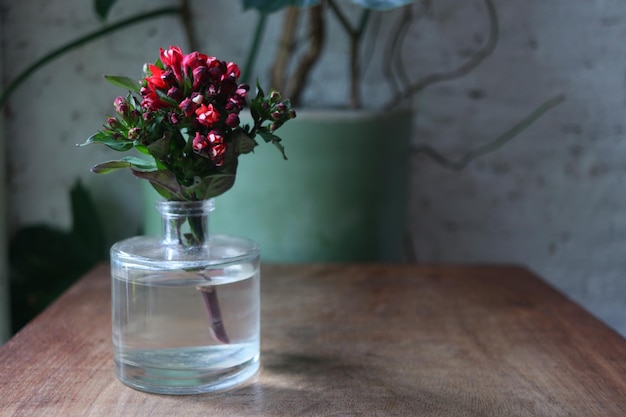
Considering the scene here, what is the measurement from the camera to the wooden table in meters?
0.64

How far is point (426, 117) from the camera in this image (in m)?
1.54

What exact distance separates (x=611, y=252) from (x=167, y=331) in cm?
125

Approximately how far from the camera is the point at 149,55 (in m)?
1.51

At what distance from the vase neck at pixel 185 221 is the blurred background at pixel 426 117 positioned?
840 mm

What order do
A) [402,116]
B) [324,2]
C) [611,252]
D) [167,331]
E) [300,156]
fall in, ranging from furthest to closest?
[611,252]
[324,2]
[402,116]
[300,156]
[167,331]

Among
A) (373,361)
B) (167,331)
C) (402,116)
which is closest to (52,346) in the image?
(167,331)

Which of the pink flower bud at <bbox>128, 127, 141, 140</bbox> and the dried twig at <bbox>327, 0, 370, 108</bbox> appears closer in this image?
the pink flower bud at <bbox>128, 127, 141, 140</bbox>

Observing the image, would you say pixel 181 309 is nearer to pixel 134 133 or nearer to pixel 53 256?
pixel 134 133

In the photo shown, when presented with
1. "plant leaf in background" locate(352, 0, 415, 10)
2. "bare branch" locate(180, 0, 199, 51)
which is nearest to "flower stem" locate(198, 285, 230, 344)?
"plant leaf in background" locate(352, 0, 415, 10)

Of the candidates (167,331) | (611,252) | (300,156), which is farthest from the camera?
(611,252)

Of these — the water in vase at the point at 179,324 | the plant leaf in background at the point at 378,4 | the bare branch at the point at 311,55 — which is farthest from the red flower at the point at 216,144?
the bare branch at the point at 311,55

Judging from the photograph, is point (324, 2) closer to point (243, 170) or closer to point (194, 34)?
point (194, 34)

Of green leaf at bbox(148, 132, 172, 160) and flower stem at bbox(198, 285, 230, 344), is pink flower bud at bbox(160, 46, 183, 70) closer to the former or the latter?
green leaf at bbox(148, 132, 172, 160)

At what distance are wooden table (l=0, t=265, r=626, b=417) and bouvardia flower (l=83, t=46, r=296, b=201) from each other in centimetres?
21
